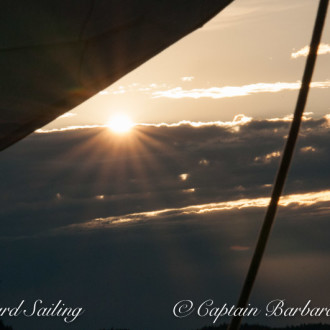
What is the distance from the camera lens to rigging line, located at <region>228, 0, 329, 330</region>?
137 inches

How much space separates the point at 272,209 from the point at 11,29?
6.02 feet

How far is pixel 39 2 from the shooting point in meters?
2.79

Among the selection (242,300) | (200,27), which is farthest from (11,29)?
(242,300)

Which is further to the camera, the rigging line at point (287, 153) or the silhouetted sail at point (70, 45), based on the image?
the rigging line at point (287, 153)

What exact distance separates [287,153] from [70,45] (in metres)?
1.43

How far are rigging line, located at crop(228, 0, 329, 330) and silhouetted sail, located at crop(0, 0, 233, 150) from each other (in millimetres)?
606

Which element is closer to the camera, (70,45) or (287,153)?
(70,45)

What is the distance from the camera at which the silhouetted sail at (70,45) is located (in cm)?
287

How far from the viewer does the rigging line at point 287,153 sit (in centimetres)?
348

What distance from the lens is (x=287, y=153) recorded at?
3492mm

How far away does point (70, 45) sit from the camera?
10.0 feet

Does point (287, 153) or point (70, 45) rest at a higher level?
point (70, 45)

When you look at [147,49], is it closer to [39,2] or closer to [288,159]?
[39,2]

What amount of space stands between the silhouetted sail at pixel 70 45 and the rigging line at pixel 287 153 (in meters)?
0.61
